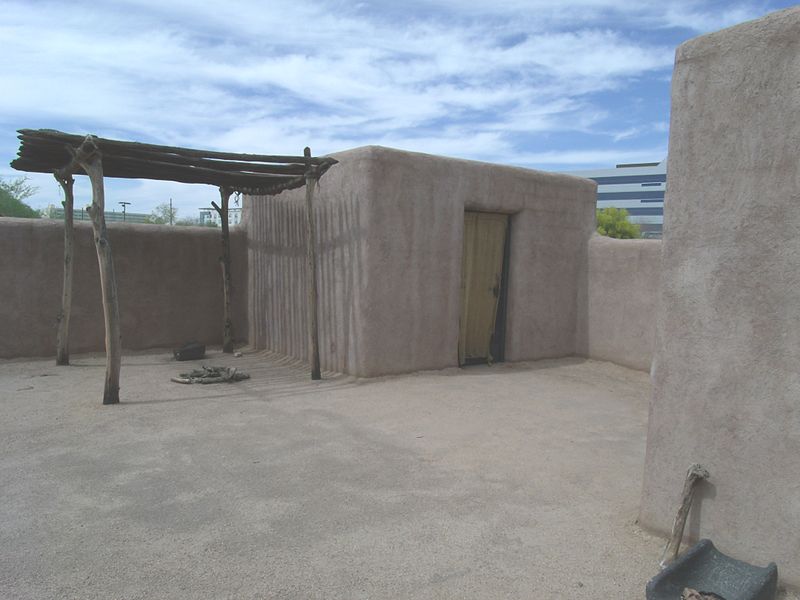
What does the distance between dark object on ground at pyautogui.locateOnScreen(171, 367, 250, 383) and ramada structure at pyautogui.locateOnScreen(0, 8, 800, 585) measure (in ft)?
3.70

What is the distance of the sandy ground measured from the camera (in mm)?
2812

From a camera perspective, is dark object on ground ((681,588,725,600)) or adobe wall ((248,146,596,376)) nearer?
dark object on ground ((681,588,725,600))

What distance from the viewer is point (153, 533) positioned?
10.6 ft

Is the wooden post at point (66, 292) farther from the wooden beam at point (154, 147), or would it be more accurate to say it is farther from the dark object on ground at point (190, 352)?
the wooden beam at point (154, 147)

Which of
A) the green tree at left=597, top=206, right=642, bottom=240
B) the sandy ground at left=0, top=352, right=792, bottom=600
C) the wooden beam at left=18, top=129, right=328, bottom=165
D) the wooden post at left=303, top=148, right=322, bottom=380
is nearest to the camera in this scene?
the sandy ground at left=0, top=352, right=792, bottom=600

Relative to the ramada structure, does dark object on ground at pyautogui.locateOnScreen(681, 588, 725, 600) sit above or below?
below

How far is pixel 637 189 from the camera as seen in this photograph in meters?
78.0

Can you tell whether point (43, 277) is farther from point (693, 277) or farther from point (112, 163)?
point (693, 277)

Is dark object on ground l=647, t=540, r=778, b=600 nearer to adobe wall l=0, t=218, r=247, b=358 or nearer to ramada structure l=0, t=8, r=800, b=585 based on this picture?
ramada structure l=0, t=8, r=800, b=585

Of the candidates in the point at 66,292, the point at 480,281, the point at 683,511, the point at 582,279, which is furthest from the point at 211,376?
the point at 683,511

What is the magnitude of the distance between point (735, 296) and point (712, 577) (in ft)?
4.12

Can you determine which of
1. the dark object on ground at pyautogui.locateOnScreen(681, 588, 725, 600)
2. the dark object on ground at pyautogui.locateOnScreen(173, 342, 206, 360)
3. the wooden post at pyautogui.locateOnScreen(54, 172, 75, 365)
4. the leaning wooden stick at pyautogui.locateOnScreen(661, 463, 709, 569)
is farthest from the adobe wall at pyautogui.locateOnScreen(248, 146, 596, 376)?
Answer: the dark object on ground at pyautogui.locateOnScreen(681, 588, 725, 600)

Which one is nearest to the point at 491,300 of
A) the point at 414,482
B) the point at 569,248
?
the point at 569,248

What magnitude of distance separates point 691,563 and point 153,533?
8.79ft
